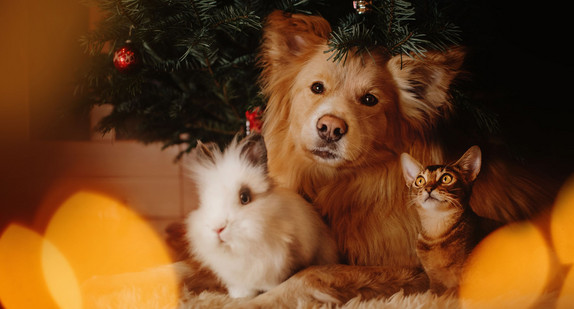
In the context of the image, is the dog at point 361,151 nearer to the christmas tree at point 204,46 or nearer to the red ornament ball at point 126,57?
the christmas tree at point 204,46

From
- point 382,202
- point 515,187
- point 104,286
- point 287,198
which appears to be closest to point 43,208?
point 104,286

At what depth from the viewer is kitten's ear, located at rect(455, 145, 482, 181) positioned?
68cm

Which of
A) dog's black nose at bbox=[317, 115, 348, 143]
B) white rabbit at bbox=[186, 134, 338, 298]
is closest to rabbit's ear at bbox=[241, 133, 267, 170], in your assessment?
white rabbit at bbox=[186, 134, 338, 298]

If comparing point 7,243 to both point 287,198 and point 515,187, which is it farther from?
point 515,187

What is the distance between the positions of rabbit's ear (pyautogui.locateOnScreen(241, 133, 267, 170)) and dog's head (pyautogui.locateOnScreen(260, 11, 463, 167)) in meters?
0.07

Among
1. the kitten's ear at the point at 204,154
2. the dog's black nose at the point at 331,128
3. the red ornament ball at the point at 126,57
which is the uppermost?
the red ornament ball at the point at 126,57

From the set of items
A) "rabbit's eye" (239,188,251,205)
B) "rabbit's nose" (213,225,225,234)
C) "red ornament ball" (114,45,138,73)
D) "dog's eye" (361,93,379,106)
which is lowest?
"rabbit's nose" (213,225,225,234)

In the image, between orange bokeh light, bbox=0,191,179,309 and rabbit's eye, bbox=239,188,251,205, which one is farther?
orange bokeh light, bbox=0,191,179,309

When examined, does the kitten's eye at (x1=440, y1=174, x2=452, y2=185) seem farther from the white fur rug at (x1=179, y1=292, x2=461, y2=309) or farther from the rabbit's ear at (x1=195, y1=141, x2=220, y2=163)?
the rabbit's ear at (x1=195, y1=141, x2=220, y2=163)

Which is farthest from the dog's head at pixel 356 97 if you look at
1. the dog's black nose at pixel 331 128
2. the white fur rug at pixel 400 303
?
the white fur rug at pixel 400 303

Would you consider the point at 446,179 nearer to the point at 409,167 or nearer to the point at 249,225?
the point at 409,167

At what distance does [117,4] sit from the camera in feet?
2.64

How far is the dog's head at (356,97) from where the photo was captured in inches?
27.7

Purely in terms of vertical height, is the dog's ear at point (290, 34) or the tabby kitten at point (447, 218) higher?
the dog's ear at point (290, 34)
